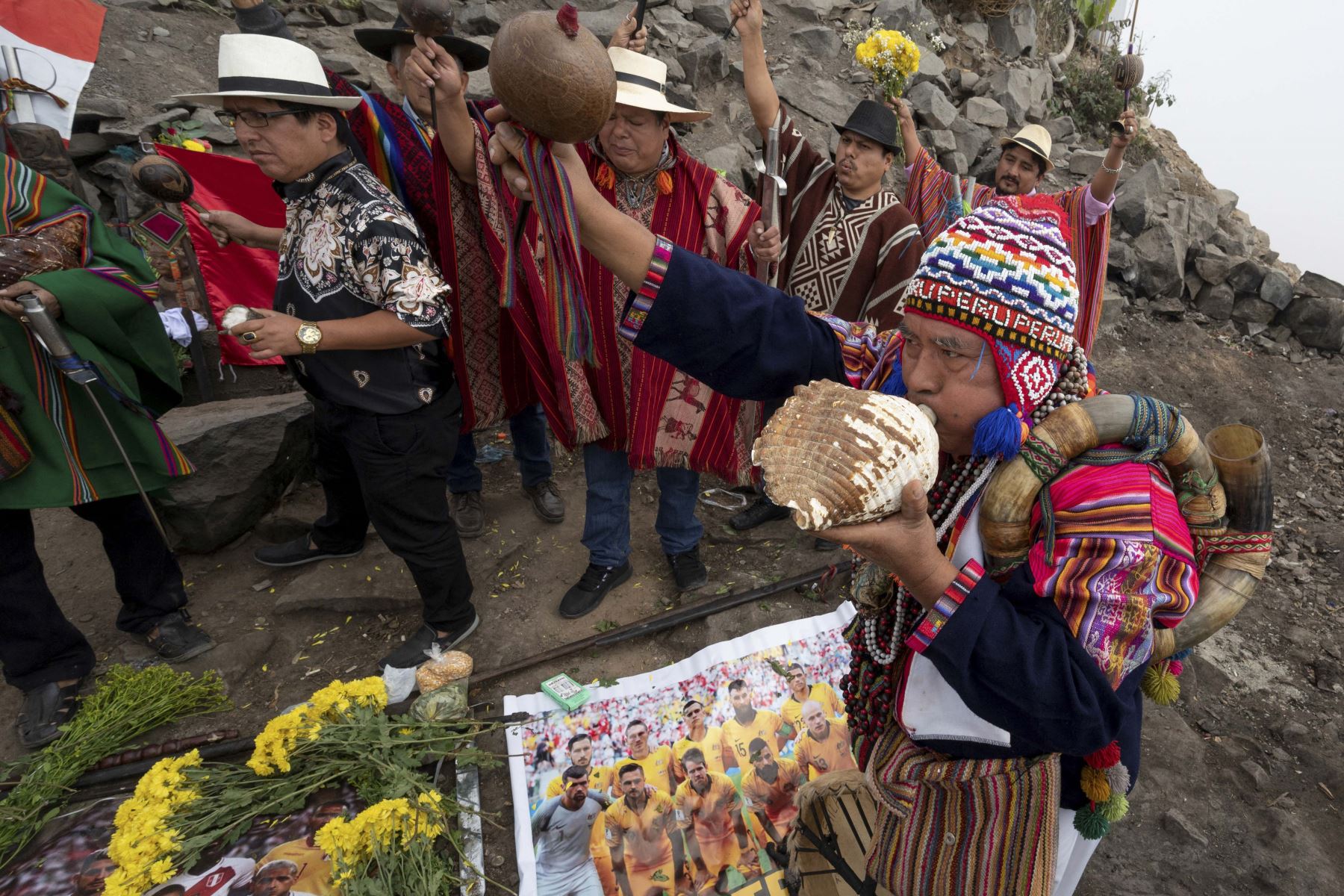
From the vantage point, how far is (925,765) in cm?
139

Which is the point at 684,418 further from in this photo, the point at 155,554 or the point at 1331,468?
the point at 1331,468

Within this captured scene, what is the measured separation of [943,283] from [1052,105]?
470 inches

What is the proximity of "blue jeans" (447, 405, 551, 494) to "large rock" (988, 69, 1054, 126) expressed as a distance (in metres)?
8.36

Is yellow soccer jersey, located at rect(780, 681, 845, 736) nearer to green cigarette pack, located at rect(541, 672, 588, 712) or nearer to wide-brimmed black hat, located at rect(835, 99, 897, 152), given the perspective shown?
green cigarette pack, located at rect(541, 672, 588, 712)

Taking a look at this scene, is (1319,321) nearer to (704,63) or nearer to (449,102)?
(704,63)

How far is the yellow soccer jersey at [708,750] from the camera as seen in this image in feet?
8.06

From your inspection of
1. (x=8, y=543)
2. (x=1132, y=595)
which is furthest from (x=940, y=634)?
(x=8, y=543)

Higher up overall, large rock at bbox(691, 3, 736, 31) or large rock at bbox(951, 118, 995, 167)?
large rock at bbox(691, 3, 736, 31)

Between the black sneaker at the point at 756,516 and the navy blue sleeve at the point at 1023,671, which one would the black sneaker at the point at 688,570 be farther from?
the navy blue sleeve at the point at 1023,671

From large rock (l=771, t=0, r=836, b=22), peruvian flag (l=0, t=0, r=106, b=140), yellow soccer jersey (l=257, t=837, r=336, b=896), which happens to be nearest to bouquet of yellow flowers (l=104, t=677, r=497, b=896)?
yellow soccer jersey (l=257, t=837, r=336, b=896)

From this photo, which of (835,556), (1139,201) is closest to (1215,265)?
(1139,201)

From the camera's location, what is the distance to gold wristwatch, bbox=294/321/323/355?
2.17m

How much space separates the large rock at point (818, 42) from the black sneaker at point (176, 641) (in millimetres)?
8863

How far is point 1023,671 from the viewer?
98 centimetres
